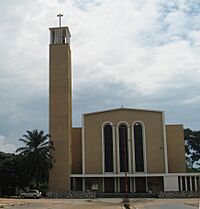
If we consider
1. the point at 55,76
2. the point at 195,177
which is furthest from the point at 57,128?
the point at 195,177

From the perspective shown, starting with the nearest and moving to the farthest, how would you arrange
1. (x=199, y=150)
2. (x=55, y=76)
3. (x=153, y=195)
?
1. (x=153, y=195)
2. (x=55, y=76)
3. (x=199, y=150)

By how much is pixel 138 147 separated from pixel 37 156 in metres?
15.6

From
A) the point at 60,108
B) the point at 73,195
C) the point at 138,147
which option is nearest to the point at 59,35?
the point at 60,108

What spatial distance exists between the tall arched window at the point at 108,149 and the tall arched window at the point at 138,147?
3774 mm

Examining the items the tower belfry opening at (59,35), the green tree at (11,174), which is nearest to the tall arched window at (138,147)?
the green tree at (11,174)

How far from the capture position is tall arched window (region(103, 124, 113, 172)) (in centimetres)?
6344

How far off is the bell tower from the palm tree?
1387 millimetres

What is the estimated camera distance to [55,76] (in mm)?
62969

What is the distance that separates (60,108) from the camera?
6184 centimetres

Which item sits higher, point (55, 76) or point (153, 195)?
point (55, 76)

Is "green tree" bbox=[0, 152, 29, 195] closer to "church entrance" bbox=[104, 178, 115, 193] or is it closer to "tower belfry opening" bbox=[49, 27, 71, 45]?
"church entrance" bbox=[104, 178, 115, 193]

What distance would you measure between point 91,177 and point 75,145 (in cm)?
612

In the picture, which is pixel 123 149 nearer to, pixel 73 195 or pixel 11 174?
pixel 73 195

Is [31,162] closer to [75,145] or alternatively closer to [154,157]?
[75,145]
